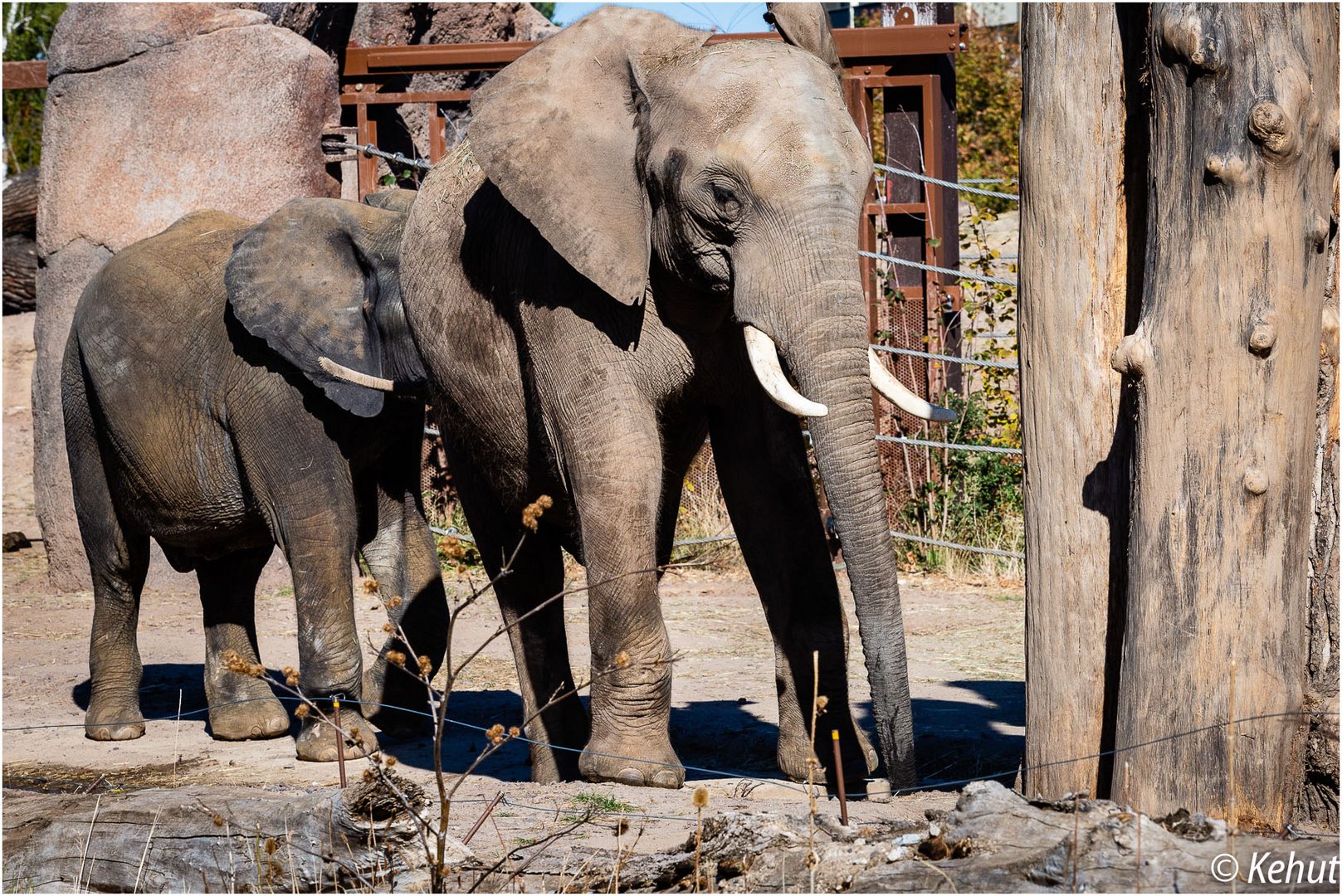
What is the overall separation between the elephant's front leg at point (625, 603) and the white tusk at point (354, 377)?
137 cm

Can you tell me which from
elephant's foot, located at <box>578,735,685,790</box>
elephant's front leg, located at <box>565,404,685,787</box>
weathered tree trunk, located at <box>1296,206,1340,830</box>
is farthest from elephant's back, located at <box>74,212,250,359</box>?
weathered tree trunk, located at <box>1296,206,1340,830</box>

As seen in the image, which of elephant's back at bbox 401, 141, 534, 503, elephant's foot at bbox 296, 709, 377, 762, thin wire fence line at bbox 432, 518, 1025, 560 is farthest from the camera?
thin wire fence line at bbox 432, 518, 1025, 560

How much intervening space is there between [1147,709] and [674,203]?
5.93 feet

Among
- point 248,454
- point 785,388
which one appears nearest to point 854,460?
point 785,388

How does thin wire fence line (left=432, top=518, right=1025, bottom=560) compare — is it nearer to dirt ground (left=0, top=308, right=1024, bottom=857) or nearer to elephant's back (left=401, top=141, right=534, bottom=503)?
dirt ground (left=0, top=308, right=1024, bottom=857)

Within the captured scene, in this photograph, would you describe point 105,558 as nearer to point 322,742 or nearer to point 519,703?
point 322,742

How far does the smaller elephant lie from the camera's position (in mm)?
5949

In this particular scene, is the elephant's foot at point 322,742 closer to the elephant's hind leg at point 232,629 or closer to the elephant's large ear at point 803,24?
the elephant's hind leg at point 232,629

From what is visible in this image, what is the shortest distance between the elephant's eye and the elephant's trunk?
11.6 inches

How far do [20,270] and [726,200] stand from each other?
11.4 metres

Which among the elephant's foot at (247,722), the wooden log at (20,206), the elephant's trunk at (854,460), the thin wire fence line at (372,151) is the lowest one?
the elephant's foot at (247,722)

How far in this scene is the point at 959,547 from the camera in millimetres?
8891

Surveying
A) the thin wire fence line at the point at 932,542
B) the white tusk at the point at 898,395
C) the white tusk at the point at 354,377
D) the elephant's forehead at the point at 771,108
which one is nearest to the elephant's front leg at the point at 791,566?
the white tusk at the point at 898,395

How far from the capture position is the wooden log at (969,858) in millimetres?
2912
